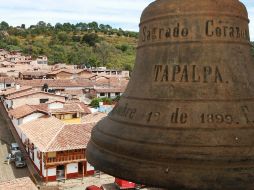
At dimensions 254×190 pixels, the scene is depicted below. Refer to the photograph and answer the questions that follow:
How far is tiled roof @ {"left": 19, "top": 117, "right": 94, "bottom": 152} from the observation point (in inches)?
965

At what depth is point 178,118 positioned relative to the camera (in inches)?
120

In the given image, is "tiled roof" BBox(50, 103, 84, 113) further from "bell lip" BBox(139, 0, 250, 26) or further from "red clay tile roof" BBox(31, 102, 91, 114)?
"bell lip" BBox(139, 0, 250, 26)

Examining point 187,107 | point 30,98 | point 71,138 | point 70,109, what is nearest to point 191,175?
point 187,107

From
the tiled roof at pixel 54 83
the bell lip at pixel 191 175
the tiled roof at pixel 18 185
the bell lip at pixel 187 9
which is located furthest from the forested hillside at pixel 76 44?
the bell lip at pixel 191 175

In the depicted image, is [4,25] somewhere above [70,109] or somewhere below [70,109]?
above

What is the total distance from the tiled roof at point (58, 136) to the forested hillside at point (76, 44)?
59995 millimetres

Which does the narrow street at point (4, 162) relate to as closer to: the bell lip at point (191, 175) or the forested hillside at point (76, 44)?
the bell lip at point (191, 175)

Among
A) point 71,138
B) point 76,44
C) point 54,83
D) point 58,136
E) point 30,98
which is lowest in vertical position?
point 71,138

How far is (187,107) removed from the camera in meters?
3.09

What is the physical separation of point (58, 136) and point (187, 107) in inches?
902

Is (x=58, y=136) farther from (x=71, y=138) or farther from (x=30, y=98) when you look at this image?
(x=30, y=98)

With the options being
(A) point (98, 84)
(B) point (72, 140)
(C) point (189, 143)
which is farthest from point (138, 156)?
(A) point (98, 84)

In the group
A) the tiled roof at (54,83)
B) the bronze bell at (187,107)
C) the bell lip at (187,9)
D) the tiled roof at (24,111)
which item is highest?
the bell lip at (187,9)

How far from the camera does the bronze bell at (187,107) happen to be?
2750 millimetres
